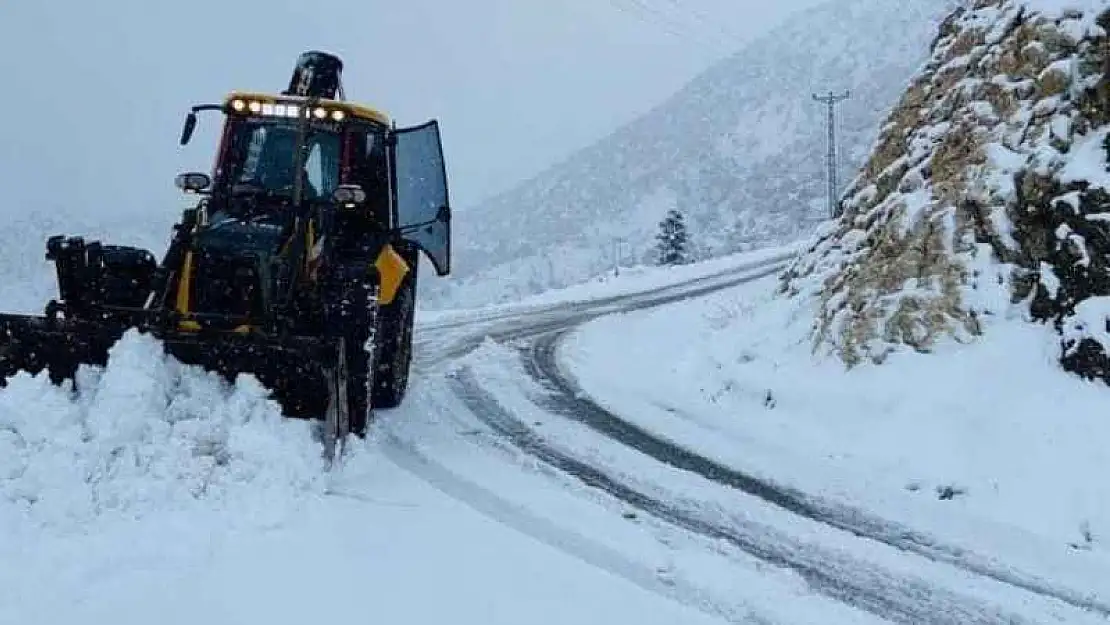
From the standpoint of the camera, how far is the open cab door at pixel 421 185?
792cm

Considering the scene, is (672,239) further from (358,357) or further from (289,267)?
(289,267)

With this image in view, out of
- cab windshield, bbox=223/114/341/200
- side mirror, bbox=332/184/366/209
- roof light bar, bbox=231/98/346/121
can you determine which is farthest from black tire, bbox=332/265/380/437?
roof light bar, bbox=231/98/346/121

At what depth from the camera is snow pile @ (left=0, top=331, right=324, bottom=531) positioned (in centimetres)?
451

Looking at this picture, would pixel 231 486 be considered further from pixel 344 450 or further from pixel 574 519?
pixel 574 519

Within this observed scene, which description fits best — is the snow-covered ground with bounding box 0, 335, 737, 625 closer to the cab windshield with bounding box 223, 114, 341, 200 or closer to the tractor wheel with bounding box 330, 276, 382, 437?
the tractor wheel with bounding box 330, 276, 382, 437

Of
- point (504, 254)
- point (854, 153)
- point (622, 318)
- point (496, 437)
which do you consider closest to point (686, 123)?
point (504, 254)

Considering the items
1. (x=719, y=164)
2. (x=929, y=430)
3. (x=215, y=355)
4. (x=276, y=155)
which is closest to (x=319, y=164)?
(x=276, y=155)

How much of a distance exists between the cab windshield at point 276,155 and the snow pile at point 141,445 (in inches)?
92.0

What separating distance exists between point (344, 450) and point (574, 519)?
1740 mm

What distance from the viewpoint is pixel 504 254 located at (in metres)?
115

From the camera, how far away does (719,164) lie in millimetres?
110250

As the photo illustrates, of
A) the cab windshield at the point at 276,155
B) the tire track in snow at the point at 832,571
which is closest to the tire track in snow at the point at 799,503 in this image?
the tire track in snow at the point at 832,571

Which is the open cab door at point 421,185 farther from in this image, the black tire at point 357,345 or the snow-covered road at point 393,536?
the snow-covered road at point 393,536

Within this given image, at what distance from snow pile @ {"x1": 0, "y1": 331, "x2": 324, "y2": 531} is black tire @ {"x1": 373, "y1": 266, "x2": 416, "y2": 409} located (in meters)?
2.01
